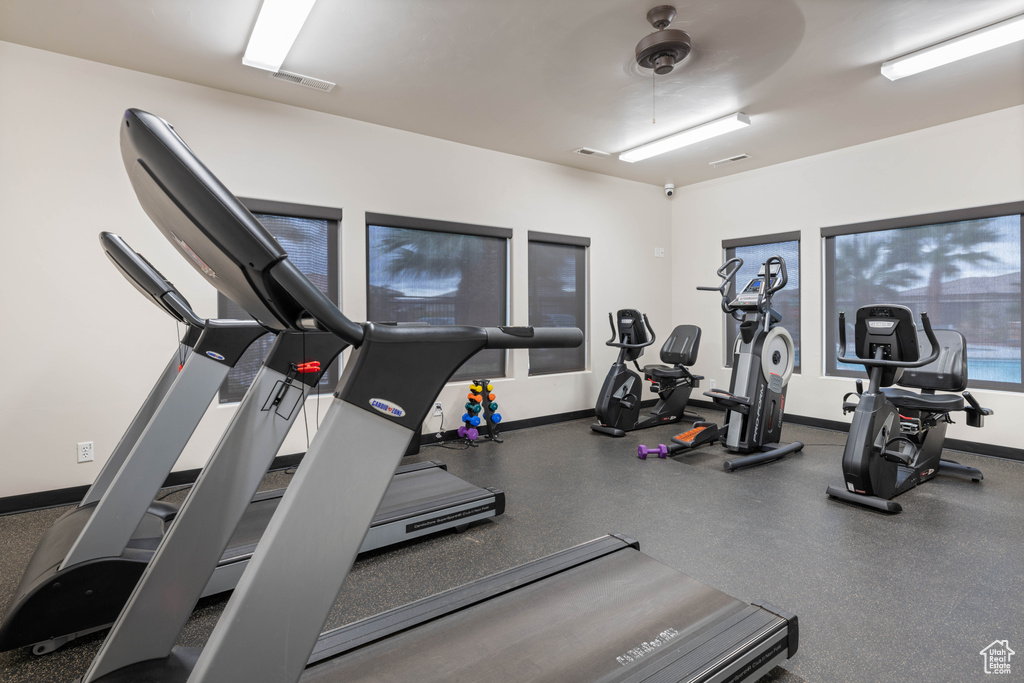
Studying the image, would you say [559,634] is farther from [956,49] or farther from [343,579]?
[956,49]

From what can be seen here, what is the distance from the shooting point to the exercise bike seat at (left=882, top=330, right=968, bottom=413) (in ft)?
11.0

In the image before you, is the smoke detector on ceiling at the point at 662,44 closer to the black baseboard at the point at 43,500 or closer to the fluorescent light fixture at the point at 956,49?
the fluorescent light fixture at the point at 956,49

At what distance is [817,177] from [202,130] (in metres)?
5.75

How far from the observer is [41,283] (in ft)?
10.4

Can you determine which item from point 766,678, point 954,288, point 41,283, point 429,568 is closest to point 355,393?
point 766,678

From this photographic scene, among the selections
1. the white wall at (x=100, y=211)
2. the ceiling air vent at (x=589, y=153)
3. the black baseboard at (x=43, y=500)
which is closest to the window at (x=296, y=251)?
the white wall at (x=100, y=211)

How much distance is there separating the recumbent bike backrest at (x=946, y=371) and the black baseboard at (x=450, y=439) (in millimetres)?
1155

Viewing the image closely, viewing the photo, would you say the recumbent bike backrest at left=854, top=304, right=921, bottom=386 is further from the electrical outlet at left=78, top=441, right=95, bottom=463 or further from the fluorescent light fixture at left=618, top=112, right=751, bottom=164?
the electrical outlet at left=78, top=441, right=95, bottom=463

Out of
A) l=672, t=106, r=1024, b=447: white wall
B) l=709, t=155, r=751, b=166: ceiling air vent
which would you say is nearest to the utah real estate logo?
l=672, t=106, r=1024, b=447: white wall

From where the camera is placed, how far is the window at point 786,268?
5.55 m

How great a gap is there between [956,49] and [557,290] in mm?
3705

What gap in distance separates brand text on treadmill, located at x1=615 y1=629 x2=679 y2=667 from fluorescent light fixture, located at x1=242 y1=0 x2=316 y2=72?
323 cm

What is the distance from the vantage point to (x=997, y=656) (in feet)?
5.62

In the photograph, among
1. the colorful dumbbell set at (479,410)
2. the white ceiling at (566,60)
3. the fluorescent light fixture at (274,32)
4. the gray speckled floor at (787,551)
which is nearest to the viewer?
the gray speckled floor at (787,551)
